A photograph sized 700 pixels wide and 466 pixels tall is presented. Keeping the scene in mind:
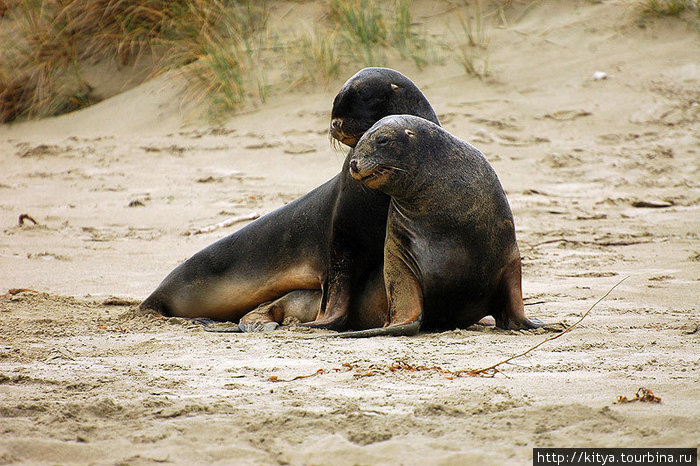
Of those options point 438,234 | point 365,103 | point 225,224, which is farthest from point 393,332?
point 225,224

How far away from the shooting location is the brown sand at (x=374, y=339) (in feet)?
7.52

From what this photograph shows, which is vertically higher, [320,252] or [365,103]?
[365,103]

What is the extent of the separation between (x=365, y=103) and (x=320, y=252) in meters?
0.82

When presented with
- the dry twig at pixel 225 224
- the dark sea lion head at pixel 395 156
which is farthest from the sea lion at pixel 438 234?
the dry twig at pixel 225 224

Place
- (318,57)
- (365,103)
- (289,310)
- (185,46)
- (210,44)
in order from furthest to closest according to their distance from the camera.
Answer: (185,46) < (210,44) < (318,57) < (289,310) < (365,103)

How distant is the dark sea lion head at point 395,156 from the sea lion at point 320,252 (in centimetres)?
37

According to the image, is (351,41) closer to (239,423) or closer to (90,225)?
(90,225)

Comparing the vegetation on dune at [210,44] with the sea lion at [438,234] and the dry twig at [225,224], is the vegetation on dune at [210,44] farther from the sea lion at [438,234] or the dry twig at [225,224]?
the sea lion at [438,234]

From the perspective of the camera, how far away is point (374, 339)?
382 centimetres

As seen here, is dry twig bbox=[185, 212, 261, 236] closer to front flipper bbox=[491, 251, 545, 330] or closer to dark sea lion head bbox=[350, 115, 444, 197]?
dark sea lion head bbox=[350, 115, 444, 197]

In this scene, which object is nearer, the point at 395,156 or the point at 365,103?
the point at 395,156

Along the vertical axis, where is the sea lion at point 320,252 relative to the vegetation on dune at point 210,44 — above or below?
below

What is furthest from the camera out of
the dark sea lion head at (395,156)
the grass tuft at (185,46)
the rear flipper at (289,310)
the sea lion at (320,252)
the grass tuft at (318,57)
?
the grass tuft at (185,46)

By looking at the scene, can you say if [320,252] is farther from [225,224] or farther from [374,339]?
[225,224]
